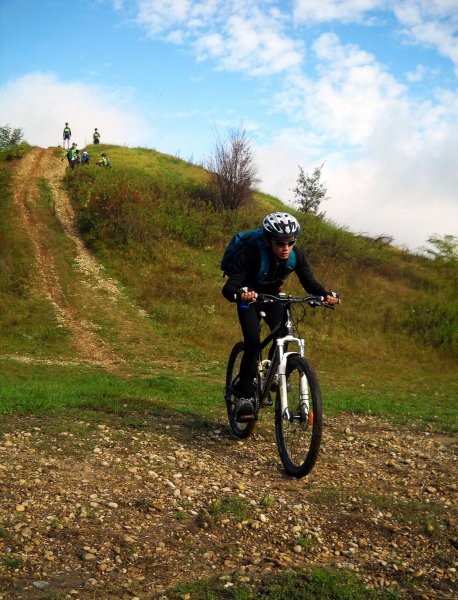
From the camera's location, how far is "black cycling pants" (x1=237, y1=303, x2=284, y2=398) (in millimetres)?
6691

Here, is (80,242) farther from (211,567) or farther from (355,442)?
(211,567)

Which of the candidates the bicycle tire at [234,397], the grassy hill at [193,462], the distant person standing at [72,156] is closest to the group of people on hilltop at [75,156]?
the distant person standing at [72,156]

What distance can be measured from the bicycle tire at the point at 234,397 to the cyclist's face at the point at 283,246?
1.58 metres

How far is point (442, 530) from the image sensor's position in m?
5.00

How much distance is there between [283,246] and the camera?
6312 mm

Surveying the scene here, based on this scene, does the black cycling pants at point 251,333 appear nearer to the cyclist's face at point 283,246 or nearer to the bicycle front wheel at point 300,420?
the bicycle front wheel at point 300,420

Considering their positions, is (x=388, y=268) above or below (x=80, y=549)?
above

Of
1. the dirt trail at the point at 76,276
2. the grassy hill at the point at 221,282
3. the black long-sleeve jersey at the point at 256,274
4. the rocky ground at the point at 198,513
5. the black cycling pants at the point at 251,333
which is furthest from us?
the grassy hill at the point at 221,282

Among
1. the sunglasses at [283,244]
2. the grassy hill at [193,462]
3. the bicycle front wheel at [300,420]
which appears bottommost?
the grassy hill at [193,462]

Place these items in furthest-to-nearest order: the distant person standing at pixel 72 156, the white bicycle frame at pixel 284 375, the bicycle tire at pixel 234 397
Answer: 1. the distant person standing at pixel 72 156
2. the bicycle tire at pixel 234 397
3. the white bicycle frame at pixel 284 375

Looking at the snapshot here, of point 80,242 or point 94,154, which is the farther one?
point 94,154

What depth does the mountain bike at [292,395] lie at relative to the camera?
5.64 metres

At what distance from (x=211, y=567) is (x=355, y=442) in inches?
166

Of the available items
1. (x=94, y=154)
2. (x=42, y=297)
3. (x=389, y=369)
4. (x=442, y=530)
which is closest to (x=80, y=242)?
(x=42, y=297)
